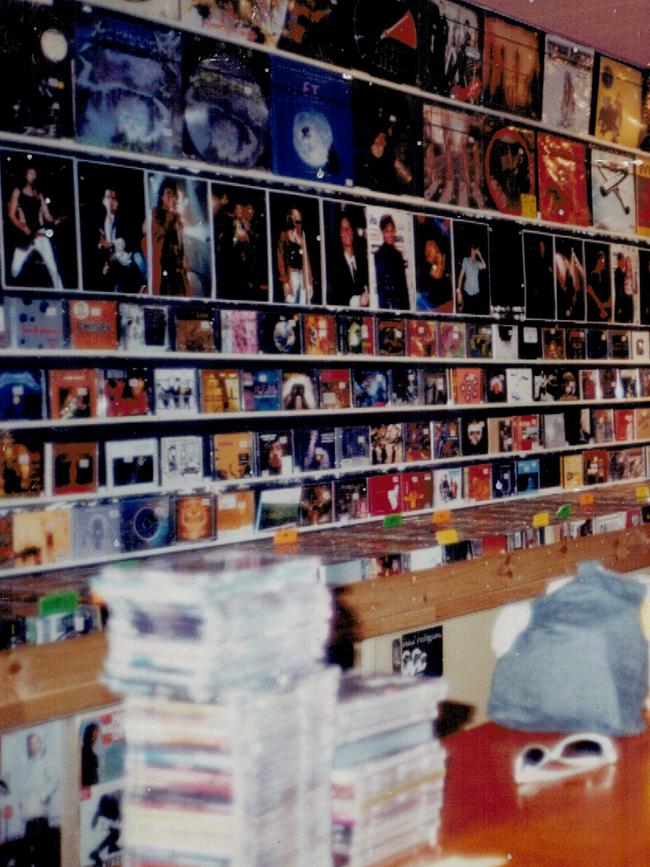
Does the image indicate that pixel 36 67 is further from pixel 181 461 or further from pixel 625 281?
pixel 625 281

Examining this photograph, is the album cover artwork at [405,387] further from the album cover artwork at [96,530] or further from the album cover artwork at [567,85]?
the album cover artwork at [567,85]

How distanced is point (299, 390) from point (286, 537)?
52 cm

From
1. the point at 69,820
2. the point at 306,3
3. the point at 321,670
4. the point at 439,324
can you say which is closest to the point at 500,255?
the point at 439,324

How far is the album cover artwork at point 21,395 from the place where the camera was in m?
2.66

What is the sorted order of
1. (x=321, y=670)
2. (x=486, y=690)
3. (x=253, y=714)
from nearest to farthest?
(x=253, y=714)
(x=321, y=670)
(x=486, y=690)

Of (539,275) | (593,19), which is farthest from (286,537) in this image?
(593,19)

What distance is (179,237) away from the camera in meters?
3.01

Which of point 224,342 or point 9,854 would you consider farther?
point 224,342

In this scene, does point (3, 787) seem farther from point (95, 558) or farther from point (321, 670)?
point (321, 670)

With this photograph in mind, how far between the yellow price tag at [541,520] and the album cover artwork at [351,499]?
2.32 ft

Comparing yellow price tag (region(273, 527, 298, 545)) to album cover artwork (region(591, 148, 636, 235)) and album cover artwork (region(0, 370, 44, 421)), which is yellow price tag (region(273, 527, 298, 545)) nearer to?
album cover artwork (region(0, 370, 44, 421))

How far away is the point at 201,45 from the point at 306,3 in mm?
520

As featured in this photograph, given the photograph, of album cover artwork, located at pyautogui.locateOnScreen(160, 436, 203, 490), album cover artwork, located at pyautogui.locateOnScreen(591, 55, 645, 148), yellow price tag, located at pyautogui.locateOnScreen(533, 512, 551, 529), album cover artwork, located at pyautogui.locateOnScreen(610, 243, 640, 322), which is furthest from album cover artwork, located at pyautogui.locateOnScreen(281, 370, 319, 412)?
album cover artwork, located at pyautogui.locateOnScreen(591, 55, 645, 148)

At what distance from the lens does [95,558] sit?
286 cm
